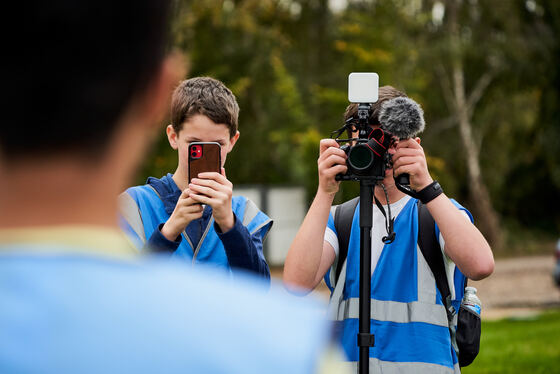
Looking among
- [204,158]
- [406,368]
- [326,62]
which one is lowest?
[406,368]

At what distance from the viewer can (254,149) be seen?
19.9m

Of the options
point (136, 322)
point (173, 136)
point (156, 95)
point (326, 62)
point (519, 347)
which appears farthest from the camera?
point (326, 62)

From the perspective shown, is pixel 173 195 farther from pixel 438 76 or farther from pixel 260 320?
pixel 438 76

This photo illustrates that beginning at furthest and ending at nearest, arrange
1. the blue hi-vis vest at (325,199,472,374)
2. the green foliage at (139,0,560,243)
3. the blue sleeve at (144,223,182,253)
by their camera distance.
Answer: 1. the green foliage at (139,0,560,243)
2. the blue hi-vis vest at (325,199,472,374)
3. the blue sleeve at (144,223,182,253)

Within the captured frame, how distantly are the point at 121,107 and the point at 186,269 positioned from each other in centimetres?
20

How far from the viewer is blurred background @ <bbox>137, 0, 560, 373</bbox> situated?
15.4 metres

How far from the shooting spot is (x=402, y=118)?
2.72m

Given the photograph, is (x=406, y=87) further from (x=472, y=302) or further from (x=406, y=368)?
(x=406, y=368)

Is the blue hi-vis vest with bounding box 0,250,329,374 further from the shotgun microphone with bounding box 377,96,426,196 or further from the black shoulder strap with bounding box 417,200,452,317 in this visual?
the black shoulder strap with bounding box 417,200,452,317

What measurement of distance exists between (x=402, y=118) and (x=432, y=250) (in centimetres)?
56

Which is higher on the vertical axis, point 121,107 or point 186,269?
point 121,107

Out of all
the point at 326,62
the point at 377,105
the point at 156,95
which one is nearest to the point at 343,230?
the point at 377,105

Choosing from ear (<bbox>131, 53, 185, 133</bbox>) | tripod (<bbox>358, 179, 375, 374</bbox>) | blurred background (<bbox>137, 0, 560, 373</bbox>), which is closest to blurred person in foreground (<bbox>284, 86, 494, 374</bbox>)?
tripod (<bbox>358, 179, 375, 374</bbox>)

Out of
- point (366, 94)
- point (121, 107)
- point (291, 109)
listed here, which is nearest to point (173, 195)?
point (366, 94)
